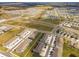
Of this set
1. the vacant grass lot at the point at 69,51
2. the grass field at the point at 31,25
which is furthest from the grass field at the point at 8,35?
the vacant grass lot at the point at 69,51

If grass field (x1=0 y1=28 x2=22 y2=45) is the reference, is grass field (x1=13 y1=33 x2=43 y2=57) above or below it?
below

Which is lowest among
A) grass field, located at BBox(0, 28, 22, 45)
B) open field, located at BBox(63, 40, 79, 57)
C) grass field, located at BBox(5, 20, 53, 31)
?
open field, located at BBox(63, 40, 79, 57)

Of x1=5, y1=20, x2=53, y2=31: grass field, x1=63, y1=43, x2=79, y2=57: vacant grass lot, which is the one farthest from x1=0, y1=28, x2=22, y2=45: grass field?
x1=63, y1=43, x2=79, y2=57: vacant grass lot

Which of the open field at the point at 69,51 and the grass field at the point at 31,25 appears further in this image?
the grass field at the point at 31,25

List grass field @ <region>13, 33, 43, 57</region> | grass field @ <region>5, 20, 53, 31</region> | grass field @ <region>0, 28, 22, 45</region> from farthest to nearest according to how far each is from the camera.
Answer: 1. grass field @ <region>5, 20, 53, 31</region>
2. grass field @ <region>0, 28, 22, 45</region>
3. grass field @ <region>13, 33, 43, 57</region>

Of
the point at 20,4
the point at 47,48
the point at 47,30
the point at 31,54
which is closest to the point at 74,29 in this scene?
the point at 47,30

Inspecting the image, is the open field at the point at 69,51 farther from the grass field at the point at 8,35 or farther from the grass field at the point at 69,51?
the grass field at the point at 8,35

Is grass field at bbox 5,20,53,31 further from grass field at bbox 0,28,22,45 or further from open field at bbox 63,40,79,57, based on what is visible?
open field at bbox 63,40,79,57

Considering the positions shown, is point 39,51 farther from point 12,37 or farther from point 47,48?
point 12,37

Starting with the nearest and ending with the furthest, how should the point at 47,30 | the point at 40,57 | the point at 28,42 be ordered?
the point at 40,57 < the point at 28,42 < the point at 47,30

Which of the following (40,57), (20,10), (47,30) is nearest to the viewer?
(40,57)

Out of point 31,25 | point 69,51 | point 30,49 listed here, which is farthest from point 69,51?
point 31,25
